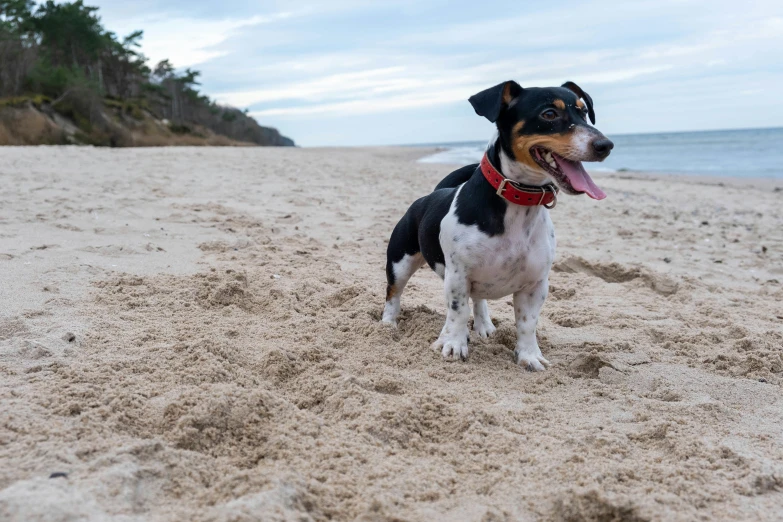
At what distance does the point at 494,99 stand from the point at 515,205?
580mm

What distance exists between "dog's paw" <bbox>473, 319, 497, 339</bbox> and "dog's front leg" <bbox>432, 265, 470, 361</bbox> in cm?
55

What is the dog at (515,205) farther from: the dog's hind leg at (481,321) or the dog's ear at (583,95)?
the dog's hind leg at (481,321)

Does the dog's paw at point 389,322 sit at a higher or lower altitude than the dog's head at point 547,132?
lower

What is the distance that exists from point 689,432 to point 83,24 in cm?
4332

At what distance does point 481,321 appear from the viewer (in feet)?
14.2

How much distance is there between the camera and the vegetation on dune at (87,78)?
28375 mm

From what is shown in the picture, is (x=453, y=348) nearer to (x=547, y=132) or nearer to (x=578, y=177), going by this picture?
(x=578, y=177)

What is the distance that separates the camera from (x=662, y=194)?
14547mm

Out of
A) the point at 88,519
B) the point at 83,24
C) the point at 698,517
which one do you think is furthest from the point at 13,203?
the point at 83,24

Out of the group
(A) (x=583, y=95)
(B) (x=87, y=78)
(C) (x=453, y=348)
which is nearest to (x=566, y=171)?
(A) (x=583, y=95)

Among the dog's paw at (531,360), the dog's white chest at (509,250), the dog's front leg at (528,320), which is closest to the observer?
the dog's white chest at (509,250)

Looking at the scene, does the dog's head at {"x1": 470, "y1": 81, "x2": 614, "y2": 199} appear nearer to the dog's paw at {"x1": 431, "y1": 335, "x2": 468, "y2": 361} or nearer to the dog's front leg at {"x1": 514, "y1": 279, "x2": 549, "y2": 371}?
the dog's front leg at {"x1": 514, "y1": 279, "x2": 549, "y2": 371}

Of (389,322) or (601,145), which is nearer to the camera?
(601,145)

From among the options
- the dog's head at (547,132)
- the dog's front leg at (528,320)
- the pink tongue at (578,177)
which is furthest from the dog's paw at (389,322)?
the pink tongue at (578,177)
